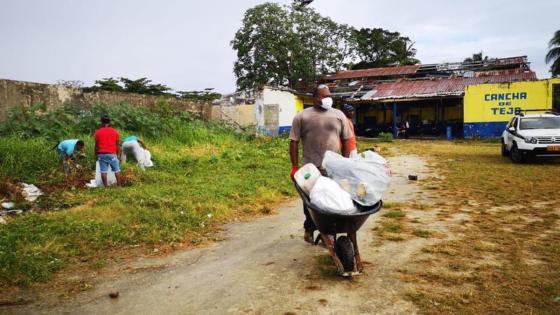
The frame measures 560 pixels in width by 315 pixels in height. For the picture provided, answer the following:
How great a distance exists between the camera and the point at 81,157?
932 centimetres

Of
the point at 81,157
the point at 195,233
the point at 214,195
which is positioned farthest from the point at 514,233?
the point at 81,157

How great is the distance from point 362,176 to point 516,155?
34.6 feet

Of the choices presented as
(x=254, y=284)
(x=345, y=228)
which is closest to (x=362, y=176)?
(x=345, y=228)

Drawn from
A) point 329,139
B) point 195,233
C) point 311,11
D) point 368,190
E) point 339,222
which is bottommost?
point 195,233

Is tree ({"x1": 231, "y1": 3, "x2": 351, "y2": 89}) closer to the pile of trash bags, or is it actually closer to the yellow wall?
the yellow wall

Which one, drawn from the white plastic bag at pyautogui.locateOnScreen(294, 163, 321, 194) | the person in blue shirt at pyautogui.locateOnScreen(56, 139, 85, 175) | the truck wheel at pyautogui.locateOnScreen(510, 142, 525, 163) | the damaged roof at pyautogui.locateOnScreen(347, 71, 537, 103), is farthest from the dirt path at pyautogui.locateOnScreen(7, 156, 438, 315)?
the damaged roof at pyautogui.locateOnScreen(347, 71, 537, 103)

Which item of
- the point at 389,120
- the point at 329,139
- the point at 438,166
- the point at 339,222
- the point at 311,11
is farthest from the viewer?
the point at 311,11

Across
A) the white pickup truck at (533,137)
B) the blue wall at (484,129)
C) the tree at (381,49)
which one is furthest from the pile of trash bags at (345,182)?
the tree at (381,49)

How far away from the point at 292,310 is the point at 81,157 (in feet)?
25.8

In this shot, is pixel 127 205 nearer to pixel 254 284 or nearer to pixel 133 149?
pixel 254 284

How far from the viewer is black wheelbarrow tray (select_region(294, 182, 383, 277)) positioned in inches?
140

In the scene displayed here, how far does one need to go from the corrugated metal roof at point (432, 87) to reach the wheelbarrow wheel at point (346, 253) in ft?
79.3

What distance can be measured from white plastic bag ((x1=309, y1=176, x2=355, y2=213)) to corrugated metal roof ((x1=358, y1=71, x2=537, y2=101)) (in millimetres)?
24157

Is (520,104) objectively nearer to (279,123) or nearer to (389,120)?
(389,120)
